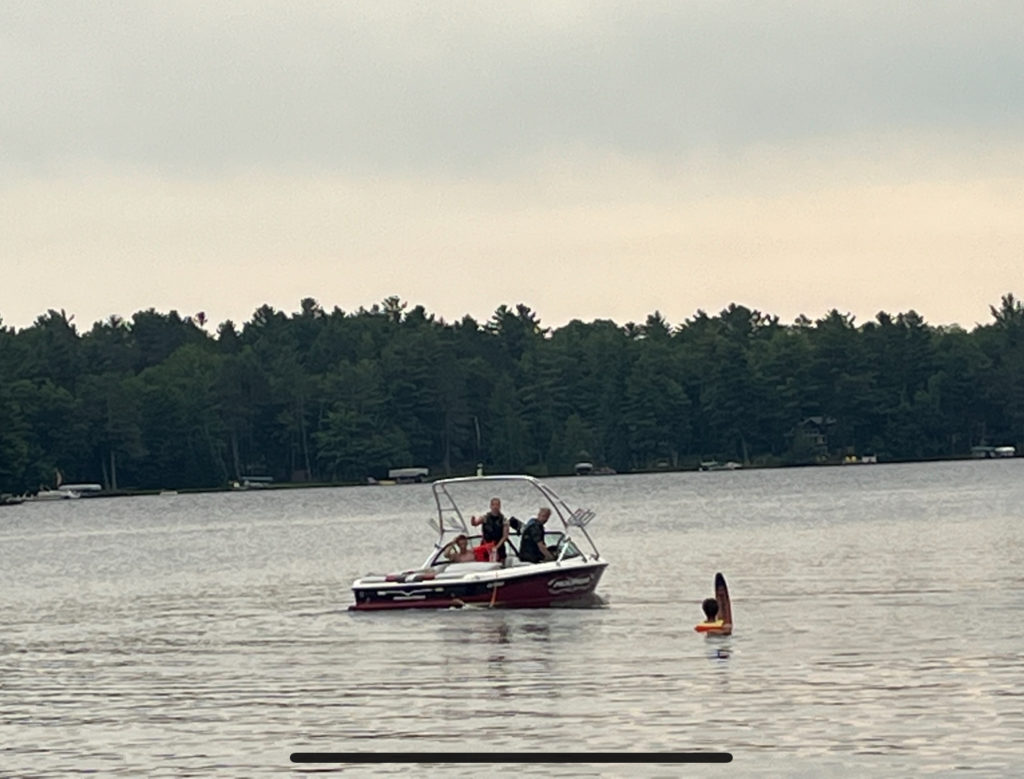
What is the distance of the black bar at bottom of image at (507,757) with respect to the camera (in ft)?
85.1

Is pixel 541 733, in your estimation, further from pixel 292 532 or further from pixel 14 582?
pixel 292 532

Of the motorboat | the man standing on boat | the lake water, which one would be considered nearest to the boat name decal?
the motorboat

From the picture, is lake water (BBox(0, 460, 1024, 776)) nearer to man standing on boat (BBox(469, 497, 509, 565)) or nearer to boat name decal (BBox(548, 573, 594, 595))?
boat name decal (BBox(548, 573, 594, 595))

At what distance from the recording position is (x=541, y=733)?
2847 cm

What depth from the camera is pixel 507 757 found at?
2675 centimetres

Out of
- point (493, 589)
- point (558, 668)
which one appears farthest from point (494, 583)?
point (558, 668)

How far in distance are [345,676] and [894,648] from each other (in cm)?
954

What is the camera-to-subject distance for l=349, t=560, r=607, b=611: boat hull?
1825 inches

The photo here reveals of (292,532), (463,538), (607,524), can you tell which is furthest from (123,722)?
(292,532)

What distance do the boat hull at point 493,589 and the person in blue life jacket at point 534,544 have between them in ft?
2.26

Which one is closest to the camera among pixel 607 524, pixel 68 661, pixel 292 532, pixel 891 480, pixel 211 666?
pixel 211 666

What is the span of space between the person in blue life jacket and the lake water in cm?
181

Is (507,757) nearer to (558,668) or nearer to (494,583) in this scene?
(558,668)

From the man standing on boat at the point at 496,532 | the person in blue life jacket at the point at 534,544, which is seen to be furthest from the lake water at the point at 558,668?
the man standing on boat at the point at 496,532
